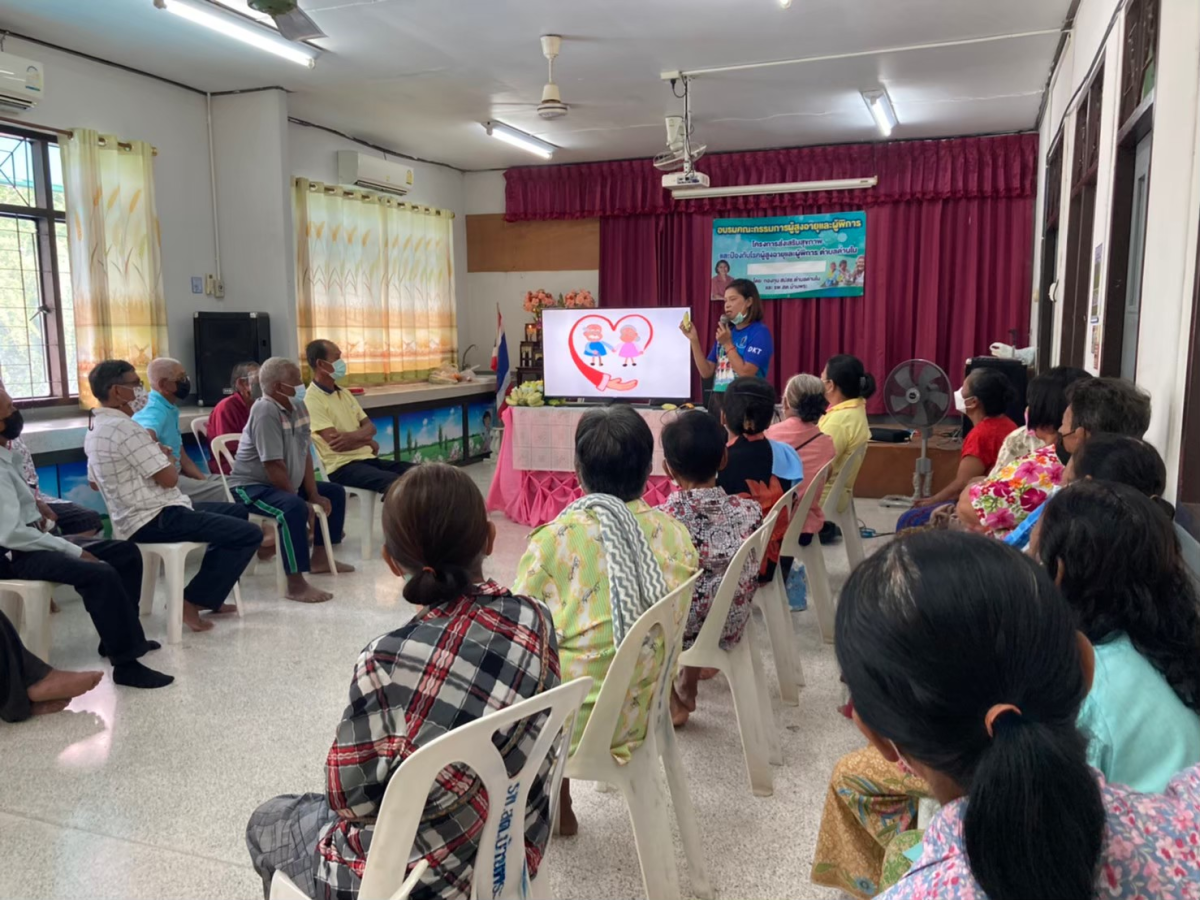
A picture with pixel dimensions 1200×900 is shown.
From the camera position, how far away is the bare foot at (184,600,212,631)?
11.9 feet

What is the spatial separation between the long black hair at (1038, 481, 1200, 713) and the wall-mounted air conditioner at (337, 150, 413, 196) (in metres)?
6.47

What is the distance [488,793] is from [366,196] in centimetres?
654

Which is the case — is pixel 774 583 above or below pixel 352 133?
below

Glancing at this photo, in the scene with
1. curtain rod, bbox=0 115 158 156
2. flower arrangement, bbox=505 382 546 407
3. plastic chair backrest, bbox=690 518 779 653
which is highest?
curtain rod, bbox=0 115 158 156

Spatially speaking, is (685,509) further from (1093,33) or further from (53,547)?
(1093,33)

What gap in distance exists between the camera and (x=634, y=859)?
2064 mm

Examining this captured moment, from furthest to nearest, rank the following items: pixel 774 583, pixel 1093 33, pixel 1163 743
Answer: pixel 1093 33 → pixel 774 583 → pixel 1163 743

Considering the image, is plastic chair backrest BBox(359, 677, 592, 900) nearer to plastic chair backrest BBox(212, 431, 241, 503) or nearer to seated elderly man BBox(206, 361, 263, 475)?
plastic chair backrest BBox(212, 431, 241, 503)

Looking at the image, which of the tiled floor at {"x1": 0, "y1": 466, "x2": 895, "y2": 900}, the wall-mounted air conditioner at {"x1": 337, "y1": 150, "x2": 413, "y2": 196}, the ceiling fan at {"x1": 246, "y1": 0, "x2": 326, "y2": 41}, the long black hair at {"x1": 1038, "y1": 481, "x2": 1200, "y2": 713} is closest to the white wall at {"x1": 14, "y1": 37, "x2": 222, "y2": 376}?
the wall-mounted air conditioner at {"x1": 337, "y1": 150, "x2": 413, "y2": 196}

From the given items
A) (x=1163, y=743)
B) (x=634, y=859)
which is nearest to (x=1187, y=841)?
(x=1163, y=743)

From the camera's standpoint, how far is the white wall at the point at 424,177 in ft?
21.1

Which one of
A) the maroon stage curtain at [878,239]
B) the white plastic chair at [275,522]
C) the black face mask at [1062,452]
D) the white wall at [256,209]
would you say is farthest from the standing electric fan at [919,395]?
the white wall at [256,209]

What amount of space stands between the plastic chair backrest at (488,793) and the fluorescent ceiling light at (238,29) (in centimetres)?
387

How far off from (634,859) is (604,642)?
0.63 metres
